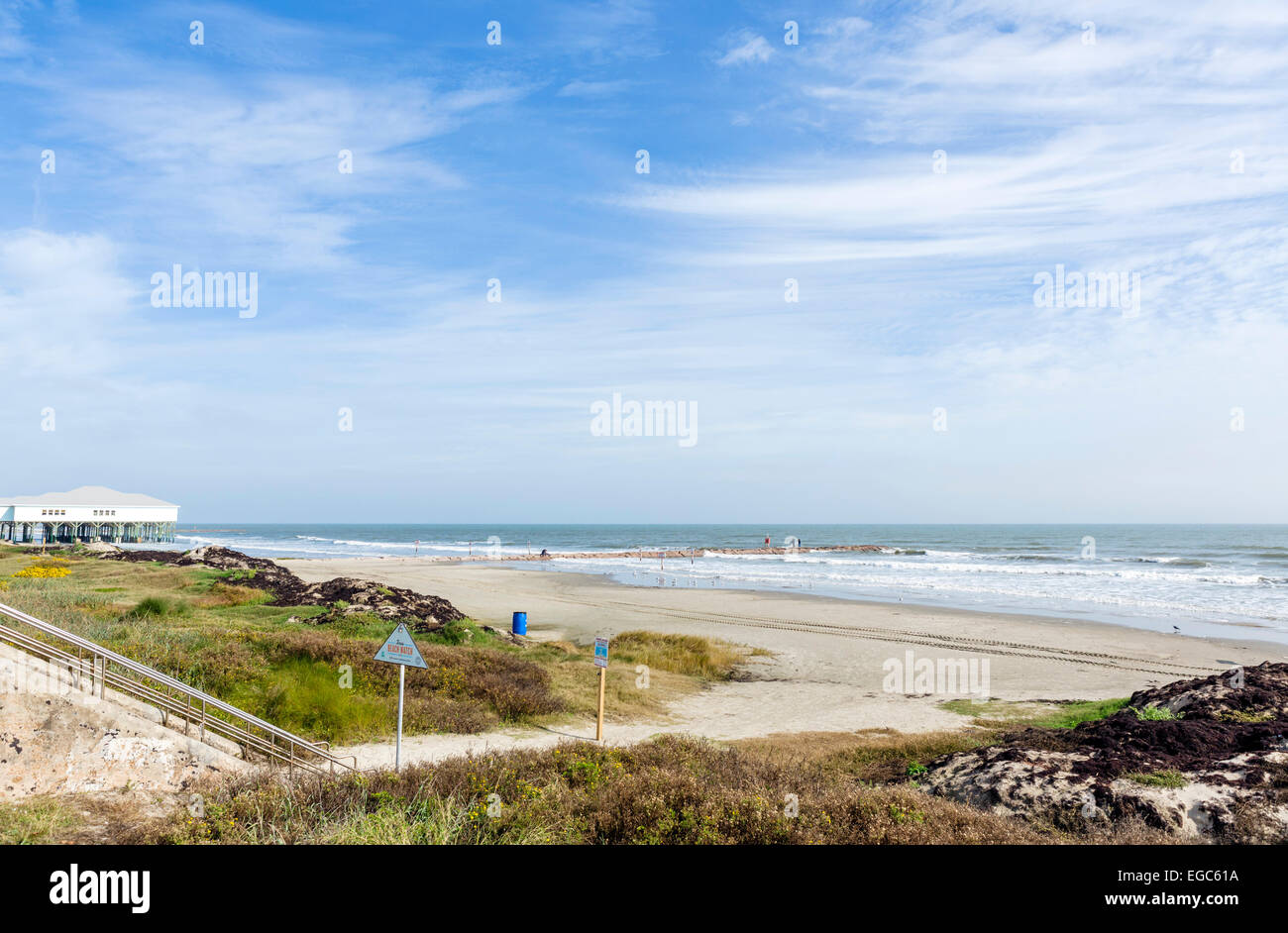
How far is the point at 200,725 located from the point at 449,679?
20.3 feet

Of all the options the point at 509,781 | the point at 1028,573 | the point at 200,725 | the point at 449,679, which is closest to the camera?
the point at 509,781

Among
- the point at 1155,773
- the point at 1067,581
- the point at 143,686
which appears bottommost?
the point at 1067,581

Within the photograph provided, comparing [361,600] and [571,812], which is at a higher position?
[571,812]

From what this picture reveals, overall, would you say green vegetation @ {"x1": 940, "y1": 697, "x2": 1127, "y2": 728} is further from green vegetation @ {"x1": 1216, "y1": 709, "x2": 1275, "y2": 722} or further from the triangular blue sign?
the triangular blue sign

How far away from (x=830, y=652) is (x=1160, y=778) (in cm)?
1744

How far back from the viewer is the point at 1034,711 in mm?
16906

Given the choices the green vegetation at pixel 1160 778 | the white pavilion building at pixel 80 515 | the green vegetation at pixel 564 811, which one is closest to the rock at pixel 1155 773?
the green vegetation at pixel 1160 778

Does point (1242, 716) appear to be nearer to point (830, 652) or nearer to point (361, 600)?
point (830, 652)

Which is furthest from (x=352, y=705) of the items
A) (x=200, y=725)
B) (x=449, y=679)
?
(x=200, y=725)

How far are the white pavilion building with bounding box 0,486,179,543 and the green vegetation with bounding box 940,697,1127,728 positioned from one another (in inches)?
Answer: 3973

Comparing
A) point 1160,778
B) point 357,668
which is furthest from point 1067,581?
point 357,668

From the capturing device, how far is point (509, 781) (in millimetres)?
7582
